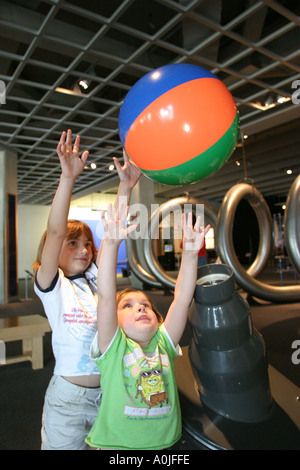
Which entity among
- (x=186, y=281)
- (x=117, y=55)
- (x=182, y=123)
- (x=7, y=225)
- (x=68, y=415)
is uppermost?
(x=117, y=55)

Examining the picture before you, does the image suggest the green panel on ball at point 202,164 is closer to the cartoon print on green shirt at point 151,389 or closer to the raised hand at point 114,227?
the raised hand at point 114,227

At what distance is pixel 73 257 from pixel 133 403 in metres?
0.62

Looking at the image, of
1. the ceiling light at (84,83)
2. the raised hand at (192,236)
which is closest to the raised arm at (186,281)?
the raised hand at (192,236)

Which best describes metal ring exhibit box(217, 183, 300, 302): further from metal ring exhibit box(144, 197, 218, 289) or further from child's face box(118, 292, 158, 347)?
child's face box(118, 292, 158, 347)

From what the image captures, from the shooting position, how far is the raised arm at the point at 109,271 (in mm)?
1055

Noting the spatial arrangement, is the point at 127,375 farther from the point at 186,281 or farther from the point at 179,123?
the point at 179,123

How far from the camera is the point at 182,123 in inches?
44.3

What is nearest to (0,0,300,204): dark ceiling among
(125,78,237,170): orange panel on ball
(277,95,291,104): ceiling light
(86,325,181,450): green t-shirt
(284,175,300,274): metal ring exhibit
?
(277,95,291,104): ceiling light

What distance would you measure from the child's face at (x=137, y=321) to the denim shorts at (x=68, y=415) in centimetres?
27

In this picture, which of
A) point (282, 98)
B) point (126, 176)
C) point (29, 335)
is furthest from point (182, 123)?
point (282, 98)

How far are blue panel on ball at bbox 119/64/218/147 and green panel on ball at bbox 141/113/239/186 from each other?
0.70 ft

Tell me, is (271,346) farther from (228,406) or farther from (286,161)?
(286,161)

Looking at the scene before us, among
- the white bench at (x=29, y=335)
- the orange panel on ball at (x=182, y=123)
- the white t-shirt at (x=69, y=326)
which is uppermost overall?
the orange panel on ball at (x=182, y=123)
